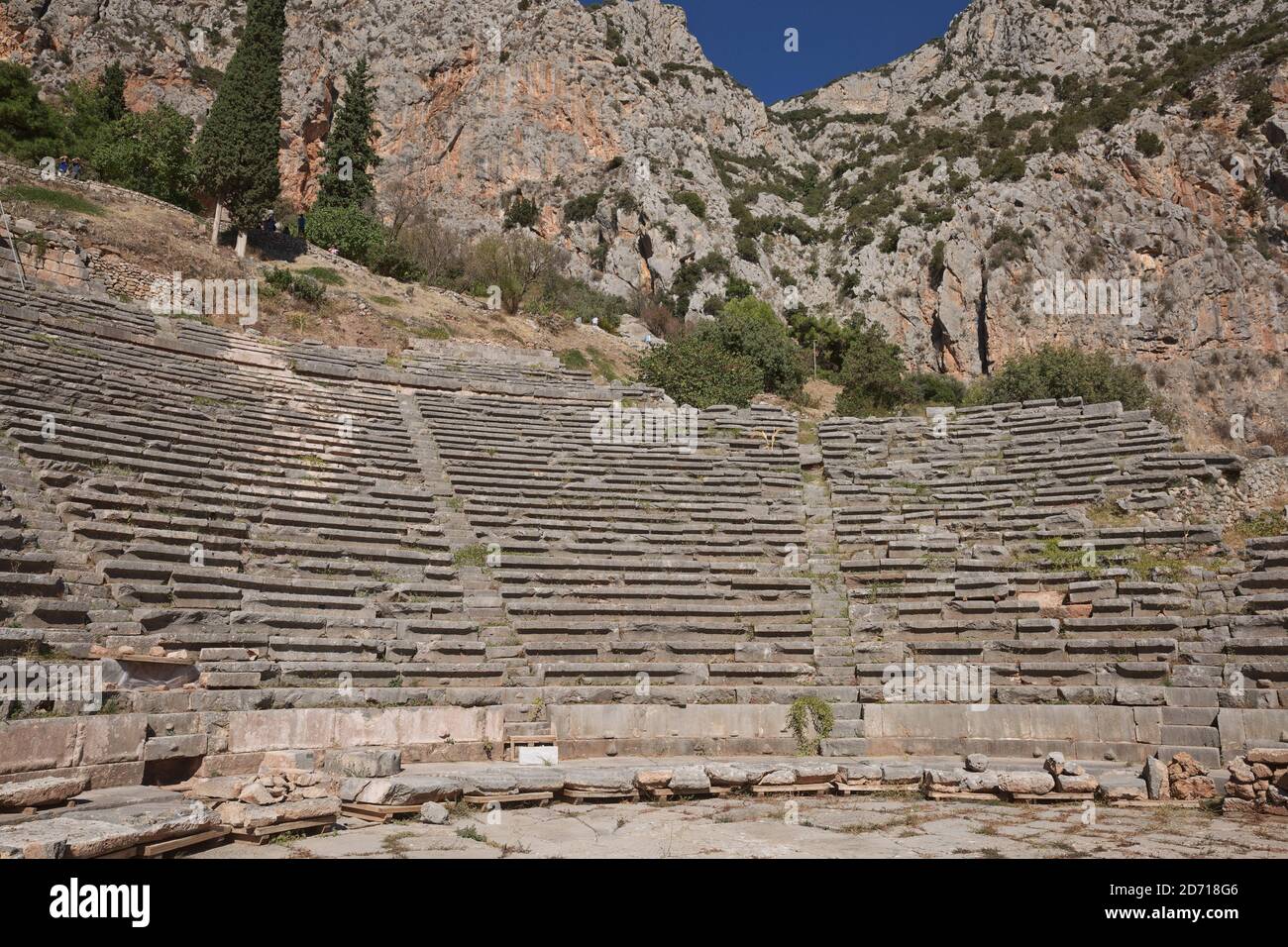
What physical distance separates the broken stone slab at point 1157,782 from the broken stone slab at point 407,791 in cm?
630

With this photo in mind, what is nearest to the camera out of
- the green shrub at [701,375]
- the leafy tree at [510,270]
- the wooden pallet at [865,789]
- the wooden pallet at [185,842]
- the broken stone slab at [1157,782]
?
the wooden pallet at [185,842]

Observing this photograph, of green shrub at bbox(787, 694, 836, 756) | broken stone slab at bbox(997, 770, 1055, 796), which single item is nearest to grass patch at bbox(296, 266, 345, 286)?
green shrub at bbox(787, 694, 836, 756)

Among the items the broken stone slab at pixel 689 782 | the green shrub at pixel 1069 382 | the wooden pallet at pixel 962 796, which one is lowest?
the wooden pallet at pixel 962 796

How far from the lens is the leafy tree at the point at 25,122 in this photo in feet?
97.5

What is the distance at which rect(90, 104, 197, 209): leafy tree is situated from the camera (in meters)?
30.1

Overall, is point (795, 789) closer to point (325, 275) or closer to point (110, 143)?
point (325, 275)

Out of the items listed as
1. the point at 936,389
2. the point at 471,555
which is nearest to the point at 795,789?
the point at 471,555

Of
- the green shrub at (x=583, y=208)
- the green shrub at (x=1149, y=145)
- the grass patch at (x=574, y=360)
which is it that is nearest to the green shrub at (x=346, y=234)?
the grass patch at (x=574, y=360)

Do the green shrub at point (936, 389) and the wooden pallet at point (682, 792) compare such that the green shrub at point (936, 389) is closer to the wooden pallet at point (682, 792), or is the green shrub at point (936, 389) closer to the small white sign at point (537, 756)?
the small white sign at point (537, 756)

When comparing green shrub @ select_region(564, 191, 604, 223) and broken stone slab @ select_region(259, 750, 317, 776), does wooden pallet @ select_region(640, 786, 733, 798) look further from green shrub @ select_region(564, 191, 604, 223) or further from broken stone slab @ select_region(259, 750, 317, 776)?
green shrub @ select_region(564, 191, 604, 223)

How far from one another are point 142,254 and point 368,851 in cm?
2411

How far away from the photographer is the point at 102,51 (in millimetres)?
43656

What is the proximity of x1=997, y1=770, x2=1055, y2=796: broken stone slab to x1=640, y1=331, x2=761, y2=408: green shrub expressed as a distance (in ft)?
57.6
